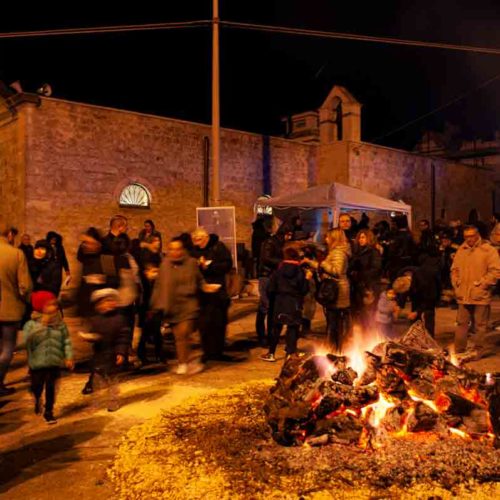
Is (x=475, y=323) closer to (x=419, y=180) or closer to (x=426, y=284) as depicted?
(x=426, y=284)

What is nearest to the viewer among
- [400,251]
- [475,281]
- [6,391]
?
[6,391]

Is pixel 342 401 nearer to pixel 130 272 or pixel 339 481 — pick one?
pixel 339 481

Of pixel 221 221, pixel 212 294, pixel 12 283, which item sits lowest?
pixel 212 294

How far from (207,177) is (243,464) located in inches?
576

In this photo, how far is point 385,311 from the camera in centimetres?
821

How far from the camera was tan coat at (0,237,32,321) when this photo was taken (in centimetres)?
582

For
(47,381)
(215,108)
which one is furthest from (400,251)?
(47,381)

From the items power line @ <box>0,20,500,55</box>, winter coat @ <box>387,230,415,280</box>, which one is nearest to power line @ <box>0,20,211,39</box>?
power line @ <box>0,20,500,55</box>

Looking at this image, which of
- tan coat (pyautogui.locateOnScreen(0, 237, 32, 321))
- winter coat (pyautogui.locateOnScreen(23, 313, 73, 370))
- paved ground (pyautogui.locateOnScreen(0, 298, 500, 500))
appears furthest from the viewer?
tan coat (pyautogui.locateOnScreen(0, 237, 32, 321))

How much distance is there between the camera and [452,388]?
5.10 m

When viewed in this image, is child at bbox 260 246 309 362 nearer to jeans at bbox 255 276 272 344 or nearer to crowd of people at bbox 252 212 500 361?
crowd of people at bbox 252 212 500 361

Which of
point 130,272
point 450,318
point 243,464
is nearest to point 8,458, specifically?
point 243,464

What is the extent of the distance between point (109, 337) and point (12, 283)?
1242 millimetres

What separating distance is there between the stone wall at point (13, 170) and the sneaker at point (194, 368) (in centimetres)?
912
